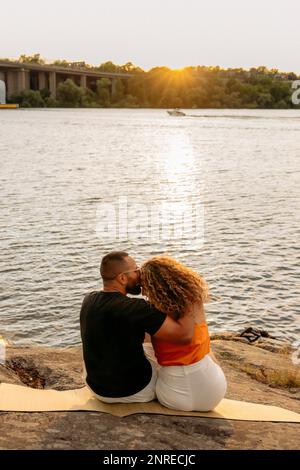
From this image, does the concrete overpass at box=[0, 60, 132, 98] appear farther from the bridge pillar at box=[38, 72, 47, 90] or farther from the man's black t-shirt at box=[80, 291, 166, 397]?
the man's black t-shirt at box=[80, 291, 166, 397]

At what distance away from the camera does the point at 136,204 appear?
31.7m

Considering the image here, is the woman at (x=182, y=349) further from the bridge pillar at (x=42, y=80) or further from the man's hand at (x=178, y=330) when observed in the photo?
the bridge pillar at (x=42, y=80)

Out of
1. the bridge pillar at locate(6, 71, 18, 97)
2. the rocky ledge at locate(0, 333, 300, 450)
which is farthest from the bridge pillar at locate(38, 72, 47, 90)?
the rocky ledge at locate(0, 333, 300, 450)

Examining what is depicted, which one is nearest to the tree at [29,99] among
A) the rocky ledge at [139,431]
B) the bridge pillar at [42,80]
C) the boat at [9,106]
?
the boat at [9,106]

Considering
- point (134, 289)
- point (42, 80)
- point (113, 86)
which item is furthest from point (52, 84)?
point (134, 289)

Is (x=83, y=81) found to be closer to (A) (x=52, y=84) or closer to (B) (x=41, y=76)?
(A) (x=52, y=84)

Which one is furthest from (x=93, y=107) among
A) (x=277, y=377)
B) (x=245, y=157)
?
(x=277, y=377)

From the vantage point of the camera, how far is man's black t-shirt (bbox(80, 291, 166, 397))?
5.78 meters

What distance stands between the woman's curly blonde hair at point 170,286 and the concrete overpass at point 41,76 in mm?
143126

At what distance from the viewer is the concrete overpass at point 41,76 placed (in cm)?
14761

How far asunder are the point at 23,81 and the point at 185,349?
505ft

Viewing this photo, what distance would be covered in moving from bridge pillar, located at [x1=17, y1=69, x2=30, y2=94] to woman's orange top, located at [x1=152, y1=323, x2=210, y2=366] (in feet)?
488

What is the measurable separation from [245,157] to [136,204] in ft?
99.8
